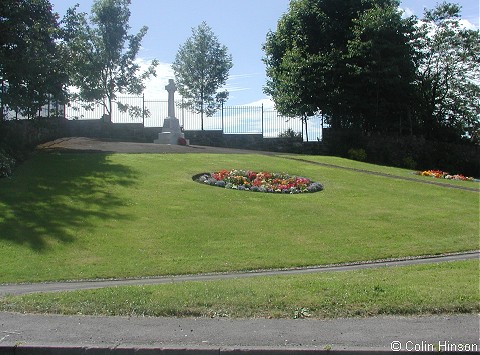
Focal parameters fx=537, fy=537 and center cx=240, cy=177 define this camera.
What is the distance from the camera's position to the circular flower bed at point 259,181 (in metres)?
17.9

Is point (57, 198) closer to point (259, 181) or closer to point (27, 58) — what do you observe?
point (259, 181)

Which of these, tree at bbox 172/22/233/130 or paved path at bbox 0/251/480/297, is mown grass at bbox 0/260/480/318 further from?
tree at bbox 172/22/233/130

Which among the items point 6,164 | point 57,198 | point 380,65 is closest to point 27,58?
point 6,164

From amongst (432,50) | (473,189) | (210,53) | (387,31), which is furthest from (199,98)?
(473,189)

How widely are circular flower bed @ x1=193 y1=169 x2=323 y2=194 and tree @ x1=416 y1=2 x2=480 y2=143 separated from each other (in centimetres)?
1775

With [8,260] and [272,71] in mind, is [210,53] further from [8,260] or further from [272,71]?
[8,260]

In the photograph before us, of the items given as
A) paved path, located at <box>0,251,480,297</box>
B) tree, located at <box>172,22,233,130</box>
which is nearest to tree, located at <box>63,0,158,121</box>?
tree, located at <box>172,22,233,130</box>

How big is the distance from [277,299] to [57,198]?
9601 millimetres

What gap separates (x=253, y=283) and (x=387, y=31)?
85.6 feet

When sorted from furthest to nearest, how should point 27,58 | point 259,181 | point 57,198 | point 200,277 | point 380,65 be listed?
point 380,65 < point 27,58 < point 259,181 < point 57,198 < point 200,277

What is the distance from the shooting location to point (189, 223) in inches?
517

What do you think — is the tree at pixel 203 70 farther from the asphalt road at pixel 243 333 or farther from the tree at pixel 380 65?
the asphalt road at pixel 243 333

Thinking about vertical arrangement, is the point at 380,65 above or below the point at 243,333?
above

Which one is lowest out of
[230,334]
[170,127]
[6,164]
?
[230,334]
